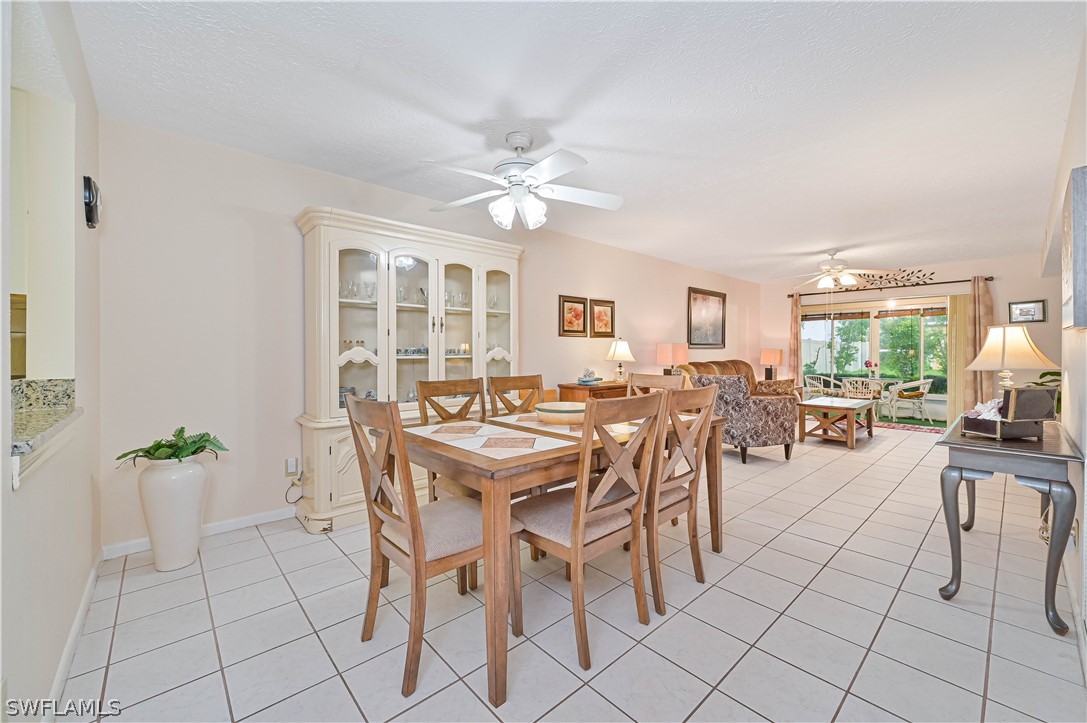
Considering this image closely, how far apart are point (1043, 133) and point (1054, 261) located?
2111 mm

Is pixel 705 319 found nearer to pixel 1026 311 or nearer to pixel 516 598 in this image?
pixel 1026 311

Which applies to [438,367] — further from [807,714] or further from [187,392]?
[807,714]

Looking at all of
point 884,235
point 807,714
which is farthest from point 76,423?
point 884,235

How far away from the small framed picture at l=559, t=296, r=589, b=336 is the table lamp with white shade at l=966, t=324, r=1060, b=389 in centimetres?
313

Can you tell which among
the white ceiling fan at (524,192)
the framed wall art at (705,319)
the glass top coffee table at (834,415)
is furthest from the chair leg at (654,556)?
the framed wall art at (705,319)

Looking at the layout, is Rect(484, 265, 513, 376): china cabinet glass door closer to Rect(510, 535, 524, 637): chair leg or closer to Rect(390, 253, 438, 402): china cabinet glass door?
Rect(390, 253, 438, 402): china cabinet glass door

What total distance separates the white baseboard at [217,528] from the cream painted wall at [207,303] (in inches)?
1.5

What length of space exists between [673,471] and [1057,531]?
1452mm

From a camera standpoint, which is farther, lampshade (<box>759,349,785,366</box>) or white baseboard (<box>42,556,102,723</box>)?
lampshade (<box>759,349,785,366</box>)

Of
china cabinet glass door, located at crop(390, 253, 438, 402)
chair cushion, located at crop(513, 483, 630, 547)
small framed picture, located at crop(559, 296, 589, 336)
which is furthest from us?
small framed picture, located at crop(559, 296, 589, 336)

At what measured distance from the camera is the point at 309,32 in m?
1.78

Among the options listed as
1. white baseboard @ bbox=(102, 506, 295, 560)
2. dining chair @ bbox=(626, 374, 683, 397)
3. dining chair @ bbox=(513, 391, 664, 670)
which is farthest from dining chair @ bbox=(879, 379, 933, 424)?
white baseboard @ bbox=(102, 506, 295, 560)

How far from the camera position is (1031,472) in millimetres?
1796

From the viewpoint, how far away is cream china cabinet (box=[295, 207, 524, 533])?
284cm
